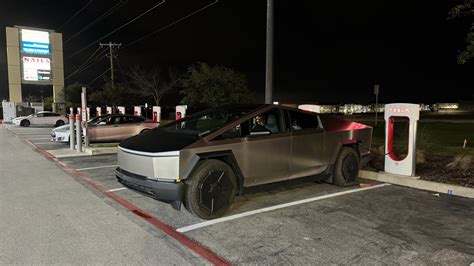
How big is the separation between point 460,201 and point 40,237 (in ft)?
A: 20.6

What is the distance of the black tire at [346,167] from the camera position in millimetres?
6469

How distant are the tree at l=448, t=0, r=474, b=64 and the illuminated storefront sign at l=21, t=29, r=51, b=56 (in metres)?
43.6

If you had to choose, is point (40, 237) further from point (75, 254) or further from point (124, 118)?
point (124, 118)

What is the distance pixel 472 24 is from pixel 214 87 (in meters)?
19.6

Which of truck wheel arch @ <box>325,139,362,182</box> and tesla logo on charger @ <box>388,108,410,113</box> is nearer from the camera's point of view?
truck wheel arch @ <box>325,139,362,182</box>

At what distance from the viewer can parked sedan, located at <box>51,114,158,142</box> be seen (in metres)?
13.6

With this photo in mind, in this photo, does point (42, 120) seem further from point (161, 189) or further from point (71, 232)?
point (161, 189)

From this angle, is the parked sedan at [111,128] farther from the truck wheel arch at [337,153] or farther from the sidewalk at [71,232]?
the truck wheel arch at [337,153]

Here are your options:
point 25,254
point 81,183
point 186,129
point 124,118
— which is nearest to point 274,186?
point 186,129

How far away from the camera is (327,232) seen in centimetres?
436

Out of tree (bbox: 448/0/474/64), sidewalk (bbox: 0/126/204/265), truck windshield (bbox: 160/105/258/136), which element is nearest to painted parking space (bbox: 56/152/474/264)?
sidewalk (bbox: 0/126/204/265)

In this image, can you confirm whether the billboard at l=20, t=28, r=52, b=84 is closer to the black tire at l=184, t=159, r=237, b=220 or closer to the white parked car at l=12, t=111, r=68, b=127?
the white parked car at l=12, t=111, r=68, b=127

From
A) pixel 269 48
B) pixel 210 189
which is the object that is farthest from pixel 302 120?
pixel 269 48

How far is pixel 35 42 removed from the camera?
40.8m
